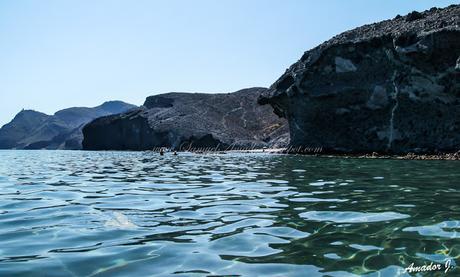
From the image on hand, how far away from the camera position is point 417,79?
41.9m

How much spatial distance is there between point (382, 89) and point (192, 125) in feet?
188

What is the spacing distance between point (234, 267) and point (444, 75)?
131 ft

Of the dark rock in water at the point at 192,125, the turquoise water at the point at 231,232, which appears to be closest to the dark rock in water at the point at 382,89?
the dark rock in water at the point at 192,125

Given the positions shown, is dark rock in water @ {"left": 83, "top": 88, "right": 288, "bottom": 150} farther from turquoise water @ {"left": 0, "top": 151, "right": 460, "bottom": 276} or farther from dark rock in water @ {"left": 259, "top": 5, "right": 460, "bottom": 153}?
turquoise water @ {"left": 0, "top": 151, "right": 460, "bottom": 276}

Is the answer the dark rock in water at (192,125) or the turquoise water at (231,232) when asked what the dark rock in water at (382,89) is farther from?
the turquoise water at (231,232)

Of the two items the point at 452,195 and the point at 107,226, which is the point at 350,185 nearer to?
the point at 452,195

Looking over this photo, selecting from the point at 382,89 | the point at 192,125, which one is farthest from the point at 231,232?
the point at 192,125

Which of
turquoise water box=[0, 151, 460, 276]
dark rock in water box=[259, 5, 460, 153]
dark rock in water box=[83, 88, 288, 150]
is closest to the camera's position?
turquoise water box=[0, 151, 460, 276]

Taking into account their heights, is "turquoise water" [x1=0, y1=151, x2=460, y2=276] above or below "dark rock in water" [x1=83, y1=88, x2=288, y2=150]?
below

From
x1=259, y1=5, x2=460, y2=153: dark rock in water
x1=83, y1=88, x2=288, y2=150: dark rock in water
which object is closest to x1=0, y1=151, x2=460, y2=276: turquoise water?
x1=259, y1=5, x2=460, y2=153: dark rock in water

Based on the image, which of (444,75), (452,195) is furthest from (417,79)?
(452,195)

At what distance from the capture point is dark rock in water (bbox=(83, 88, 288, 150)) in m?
91.4

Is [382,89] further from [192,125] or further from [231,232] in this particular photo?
[192,125]

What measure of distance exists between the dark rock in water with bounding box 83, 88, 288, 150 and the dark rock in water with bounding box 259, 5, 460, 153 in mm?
28439
